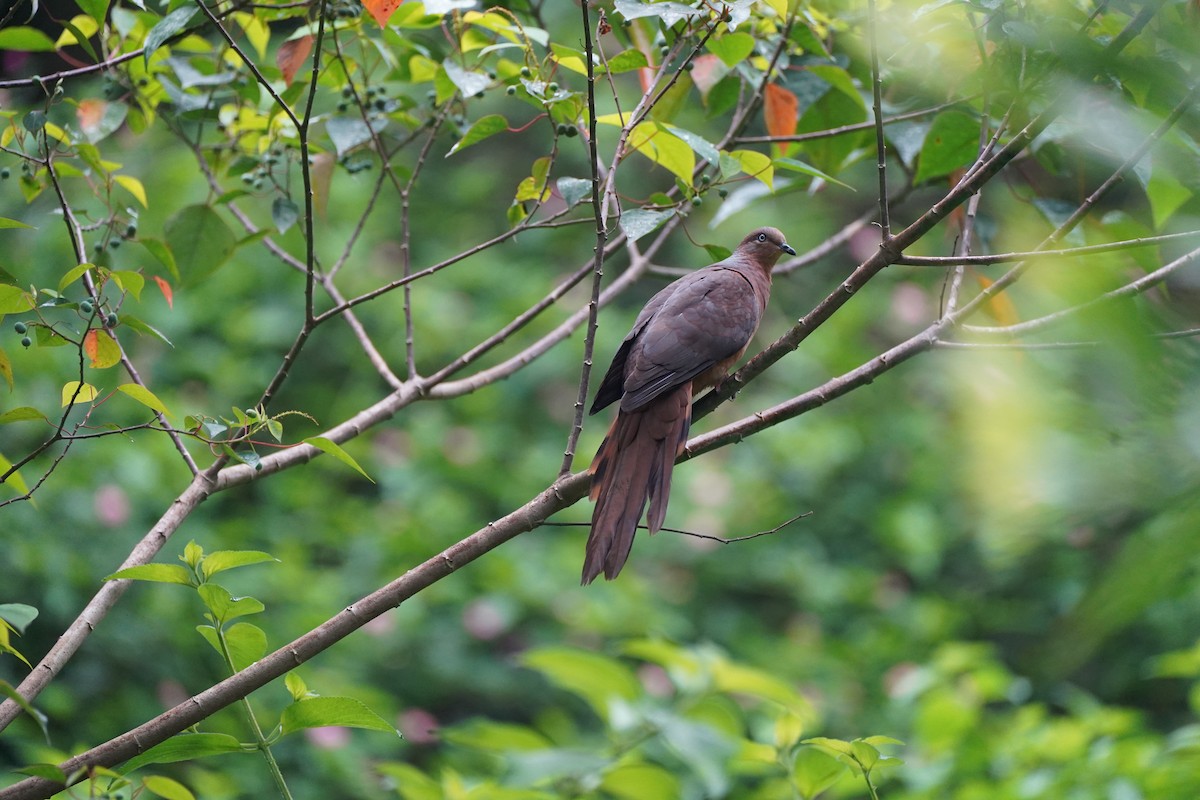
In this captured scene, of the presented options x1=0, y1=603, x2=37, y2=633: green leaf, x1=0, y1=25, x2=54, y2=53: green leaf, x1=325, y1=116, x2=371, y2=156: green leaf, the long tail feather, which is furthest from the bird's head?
x1=0, y1=603, x2=37, y2=633: green leaf

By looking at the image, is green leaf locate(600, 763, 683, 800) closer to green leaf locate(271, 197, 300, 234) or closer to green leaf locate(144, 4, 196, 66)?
green leaf locate(271, 197, 300, 234)

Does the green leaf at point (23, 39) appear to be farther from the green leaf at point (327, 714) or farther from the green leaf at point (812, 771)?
the green leaf at point (812, 771)

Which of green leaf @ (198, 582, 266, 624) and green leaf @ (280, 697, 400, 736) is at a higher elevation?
green leaf @ (198, 582, 266, 624)

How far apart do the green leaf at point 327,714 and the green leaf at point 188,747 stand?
0.23ft

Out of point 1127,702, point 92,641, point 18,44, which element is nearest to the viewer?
point 18,44

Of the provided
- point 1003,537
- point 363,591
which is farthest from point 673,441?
point 363,591

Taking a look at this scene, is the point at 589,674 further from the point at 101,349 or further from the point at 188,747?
the point at 101,349

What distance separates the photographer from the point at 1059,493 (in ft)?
1.86

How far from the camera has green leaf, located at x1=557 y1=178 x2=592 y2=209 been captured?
179cm

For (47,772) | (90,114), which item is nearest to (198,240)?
(90,114)

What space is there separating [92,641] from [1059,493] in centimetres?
329

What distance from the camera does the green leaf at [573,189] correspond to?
1.79m

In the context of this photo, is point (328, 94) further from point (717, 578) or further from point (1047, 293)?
point (1047, 293)

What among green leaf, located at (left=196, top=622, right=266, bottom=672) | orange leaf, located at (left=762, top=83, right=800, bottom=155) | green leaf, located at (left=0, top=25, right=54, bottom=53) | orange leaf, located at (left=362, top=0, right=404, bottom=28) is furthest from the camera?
orange leaf, located at (left=762, top=83, right=800, bottom=155)
